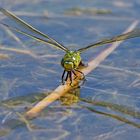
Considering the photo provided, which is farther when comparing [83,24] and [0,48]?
[83,24]

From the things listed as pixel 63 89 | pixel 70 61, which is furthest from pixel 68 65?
pixel 63 89

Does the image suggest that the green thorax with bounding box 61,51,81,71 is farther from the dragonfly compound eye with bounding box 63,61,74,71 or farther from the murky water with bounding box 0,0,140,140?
the murky water with bounding box 0,0,140,140

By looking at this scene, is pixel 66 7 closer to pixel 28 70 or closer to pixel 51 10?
pixel 51 10

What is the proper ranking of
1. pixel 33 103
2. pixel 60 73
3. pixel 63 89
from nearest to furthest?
1. pixel 33 103
2. pixel 63 89
3. pixel 60 73

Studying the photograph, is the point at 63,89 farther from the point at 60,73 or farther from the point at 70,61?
the point at 60,73

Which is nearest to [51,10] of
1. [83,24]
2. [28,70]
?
[83,24]

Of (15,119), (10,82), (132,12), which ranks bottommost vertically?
(15,119)

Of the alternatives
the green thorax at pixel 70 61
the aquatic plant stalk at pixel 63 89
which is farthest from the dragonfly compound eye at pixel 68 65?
the aquatic plant stalk at pixel 63 89

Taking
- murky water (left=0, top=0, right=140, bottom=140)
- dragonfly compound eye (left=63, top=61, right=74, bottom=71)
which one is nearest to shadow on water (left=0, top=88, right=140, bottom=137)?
murky water (left=0, top=0, right=140, bottom=140)
